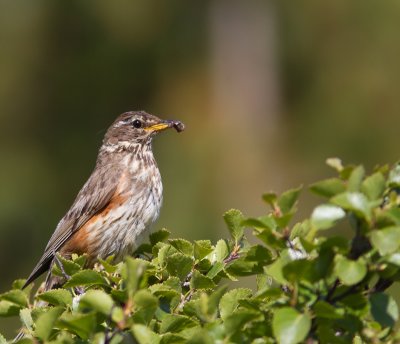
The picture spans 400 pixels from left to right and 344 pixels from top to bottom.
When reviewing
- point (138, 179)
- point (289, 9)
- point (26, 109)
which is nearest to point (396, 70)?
point (289, 9)

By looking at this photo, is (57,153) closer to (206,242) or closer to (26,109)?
(26,109)

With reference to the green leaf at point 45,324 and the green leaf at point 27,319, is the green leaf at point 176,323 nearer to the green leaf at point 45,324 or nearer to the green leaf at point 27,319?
the green leaf at point 45,324

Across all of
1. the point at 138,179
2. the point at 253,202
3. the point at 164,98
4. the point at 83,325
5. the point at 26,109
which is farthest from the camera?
the point at 26,109

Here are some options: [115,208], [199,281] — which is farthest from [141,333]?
[115,208]

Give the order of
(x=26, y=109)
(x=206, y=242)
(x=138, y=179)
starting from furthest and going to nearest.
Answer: (x=26, y=109), (x=138, y=179), (x=206, y=242)

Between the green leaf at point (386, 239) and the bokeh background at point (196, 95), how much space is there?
19.1 m

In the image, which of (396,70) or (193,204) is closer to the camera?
(193,204)

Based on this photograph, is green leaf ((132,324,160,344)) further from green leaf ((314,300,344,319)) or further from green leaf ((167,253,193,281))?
green leaf ((167,253,193,281))

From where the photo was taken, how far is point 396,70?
25.2 meters

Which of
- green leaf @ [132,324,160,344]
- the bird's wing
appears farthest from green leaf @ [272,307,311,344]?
the bird's wing

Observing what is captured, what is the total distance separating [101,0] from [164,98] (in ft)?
10.2

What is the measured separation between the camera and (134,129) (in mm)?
7984

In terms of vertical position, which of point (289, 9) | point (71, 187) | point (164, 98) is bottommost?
point (71, 187)

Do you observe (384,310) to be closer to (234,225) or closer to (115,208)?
(234,225)
